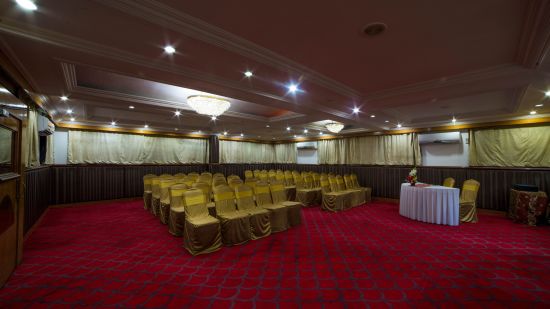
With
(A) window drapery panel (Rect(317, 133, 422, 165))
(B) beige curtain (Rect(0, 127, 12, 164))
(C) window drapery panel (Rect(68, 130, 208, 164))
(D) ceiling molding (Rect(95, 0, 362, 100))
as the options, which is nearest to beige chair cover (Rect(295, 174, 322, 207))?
(A) window drapery panel (Rect(317, 133, 422, 165))

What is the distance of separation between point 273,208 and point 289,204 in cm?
58

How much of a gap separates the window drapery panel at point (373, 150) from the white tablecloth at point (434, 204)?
10.4ft

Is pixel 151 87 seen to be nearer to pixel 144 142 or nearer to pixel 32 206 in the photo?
pixel 32 206

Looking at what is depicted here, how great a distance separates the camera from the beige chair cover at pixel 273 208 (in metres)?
4.89

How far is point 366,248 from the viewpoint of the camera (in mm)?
3998

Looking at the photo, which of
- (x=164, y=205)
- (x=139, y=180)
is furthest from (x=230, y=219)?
(x=139, y=180)

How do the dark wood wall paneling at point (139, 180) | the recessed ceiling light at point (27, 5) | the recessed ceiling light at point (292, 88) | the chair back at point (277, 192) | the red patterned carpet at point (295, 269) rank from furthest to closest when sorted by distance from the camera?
the dark wood wall paneling at point (139, 180), the chair back at point (277, 192), the recessed ceiling light at point (292, 88), the red patterned carpet at point (295, 269), the recessed ceiling light at point (27, 5)

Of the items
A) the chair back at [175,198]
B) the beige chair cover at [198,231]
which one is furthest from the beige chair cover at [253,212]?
the chair back at [175,198]

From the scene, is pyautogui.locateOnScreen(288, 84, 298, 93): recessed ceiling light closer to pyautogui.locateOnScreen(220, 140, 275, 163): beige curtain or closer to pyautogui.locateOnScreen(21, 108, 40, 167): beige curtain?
pyautogui.locateOnScreen(21, 108, 40, 167): beige curtain

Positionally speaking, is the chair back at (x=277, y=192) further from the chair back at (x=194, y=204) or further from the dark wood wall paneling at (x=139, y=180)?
the dark wood wall paneling at (x=139, y=180)

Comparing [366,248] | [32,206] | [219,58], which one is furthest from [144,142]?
[366,248]

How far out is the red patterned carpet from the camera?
8.34 feet

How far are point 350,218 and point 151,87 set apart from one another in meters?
5.73

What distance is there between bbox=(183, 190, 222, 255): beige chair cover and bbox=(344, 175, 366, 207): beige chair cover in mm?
5154
